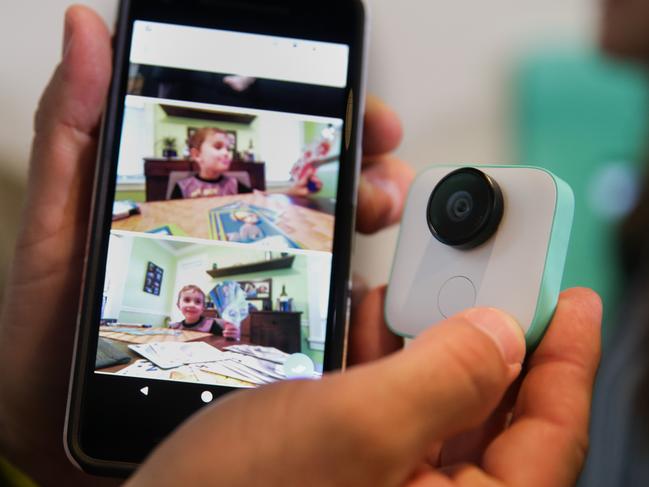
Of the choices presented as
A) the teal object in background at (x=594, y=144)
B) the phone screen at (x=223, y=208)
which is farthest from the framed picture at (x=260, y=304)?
the teal object in background at (x=594, y=144)

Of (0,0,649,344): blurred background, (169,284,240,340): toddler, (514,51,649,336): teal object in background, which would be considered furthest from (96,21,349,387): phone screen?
(514,51,649,336): teal object in background

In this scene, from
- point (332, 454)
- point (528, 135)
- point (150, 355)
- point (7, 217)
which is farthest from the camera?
point (528, 135)

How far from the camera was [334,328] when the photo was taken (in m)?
0.42

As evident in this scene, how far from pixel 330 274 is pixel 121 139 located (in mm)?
195

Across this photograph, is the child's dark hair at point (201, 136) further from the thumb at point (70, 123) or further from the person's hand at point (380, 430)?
the person's hand at point (380, 430)

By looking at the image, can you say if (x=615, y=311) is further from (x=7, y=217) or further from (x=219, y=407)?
(x=7, y=217)

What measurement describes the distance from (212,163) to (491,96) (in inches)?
13.2

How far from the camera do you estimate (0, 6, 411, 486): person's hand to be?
0.44 m

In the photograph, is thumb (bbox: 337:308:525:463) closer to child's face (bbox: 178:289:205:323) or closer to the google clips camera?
the google clips camera

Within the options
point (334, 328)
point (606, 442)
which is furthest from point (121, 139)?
point (606, 442)

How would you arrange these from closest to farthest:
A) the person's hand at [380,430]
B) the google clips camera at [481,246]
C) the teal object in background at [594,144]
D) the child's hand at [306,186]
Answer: the person's hand at [380,430], the google clips camera at [481,246], the child's hand at [306,186], the teal object in background at [594,144]

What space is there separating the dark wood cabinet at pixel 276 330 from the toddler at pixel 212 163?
0.33 feet

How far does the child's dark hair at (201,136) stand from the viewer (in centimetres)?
44

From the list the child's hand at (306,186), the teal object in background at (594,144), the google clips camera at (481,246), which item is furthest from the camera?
the teal object in background at (594,144)
